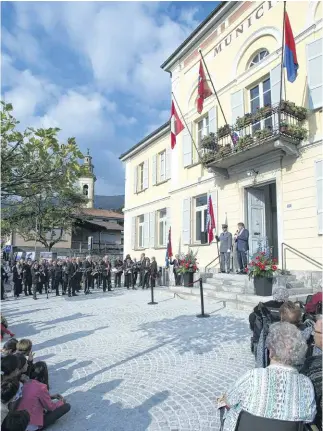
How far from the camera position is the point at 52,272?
15.2m

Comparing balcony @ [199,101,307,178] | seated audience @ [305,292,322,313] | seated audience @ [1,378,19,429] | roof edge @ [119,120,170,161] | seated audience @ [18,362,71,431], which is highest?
roof edge @ [119,120,170,161]

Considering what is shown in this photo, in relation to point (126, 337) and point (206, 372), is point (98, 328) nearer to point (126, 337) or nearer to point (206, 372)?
point (126, 337)

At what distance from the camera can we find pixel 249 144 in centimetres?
1076

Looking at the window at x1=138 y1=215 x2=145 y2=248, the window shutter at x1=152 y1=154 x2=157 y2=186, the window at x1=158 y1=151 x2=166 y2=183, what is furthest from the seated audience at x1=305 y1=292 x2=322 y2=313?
the window at x1=138 y1=215 x2=145 y2=248

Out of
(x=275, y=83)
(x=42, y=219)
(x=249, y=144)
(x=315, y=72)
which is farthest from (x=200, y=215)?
(x=42, y=219)

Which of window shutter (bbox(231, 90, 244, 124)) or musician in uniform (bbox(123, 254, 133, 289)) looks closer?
window shutter (bbox(231, 90, 244, 124))

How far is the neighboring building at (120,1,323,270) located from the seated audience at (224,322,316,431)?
8107 millimetres

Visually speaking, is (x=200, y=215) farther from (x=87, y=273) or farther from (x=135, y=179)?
(x=135, y=179)

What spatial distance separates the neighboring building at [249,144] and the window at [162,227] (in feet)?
0.18

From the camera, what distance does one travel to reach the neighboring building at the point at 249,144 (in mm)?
9875

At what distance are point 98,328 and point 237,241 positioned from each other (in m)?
5.41

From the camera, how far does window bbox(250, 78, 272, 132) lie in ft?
36.6

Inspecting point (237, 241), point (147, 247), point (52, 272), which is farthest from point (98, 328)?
point (147, 247)

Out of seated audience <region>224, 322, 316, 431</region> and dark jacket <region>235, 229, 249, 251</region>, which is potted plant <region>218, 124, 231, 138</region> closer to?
dark jacket <region>235, 229, 249, 251</region>
